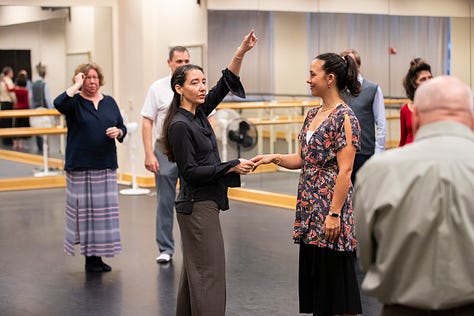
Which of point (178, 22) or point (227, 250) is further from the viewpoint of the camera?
point (178, 22)

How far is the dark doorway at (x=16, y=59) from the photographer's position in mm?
12828

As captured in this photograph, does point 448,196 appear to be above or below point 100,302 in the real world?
above

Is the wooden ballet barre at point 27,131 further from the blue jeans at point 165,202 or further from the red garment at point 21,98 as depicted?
the blue jeans at point 165,202

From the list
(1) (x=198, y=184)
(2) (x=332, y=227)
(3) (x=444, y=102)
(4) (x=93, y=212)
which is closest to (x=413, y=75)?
(2) (x=332, y=227)

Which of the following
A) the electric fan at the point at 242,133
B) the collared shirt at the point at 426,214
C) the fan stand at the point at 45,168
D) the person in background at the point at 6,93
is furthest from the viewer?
the fan stand at the point at 45,168

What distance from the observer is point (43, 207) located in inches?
433

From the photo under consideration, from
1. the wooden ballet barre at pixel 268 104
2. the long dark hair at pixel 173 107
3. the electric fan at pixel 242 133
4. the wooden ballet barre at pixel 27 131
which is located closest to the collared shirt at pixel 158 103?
the long dark hair at pixel 173 107

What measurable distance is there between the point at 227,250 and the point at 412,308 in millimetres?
5036

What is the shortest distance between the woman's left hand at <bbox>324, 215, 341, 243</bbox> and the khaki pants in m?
0.54

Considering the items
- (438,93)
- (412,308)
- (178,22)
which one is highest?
(178,22)

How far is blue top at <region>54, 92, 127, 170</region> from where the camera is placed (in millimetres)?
7004

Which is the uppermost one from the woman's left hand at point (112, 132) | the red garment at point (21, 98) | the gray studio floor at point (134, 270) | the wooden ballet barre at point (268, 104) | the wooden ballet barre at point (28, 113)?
the red garment at point (21, 98)

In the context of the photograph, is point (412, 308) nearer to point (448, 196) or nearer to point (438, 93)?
point (448, 196)

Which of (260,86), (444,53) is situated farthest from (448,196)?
(260,86)
